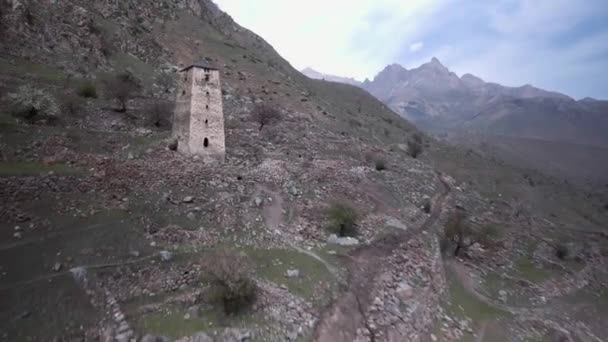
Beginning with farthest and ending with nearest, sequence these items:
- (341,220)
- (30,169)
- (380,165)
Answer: (380,165) → (341,220) → (30,169)

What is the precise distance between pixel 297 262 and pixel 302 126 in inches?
928

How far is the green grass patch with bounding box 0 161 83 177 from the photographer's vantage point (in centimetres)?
1418

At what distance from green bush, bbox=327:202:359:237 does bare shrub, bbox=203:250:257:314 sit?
7.80m

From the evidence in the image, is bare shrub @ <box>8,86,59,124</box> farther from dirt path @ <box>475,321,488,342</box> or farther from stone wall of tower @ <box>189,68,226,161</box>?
dirt path @ <box>475,321,488,342</box>

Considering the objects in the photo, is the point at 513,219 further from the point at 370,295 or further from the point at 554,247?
the point at 370,295

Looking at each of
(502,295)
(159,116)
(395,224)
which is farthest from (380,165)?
(159,116)

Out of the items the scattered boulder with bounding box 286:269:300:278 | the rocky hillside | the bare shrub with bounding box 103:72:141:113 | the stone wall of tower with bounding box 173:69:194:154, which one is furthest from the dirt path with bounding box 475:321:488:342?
the bare shrub with bounding box 103:72:141:113

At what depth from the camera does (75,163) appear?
16531 millimetres

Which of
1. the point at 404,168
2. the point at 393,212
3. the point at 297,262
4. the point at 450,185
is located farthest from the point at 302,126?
the point at 297,262

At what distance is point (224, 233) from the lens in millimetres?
16719

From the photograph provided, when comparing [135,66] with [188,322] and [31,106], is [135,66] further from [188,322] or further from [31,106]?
[188,322]

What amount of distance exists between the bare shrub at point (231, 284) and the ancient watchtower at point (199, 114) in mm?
10248

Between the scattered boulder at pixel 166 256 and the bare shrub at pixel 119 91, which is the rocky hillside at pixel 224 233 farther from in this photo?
the bare shrub at pixel 119 91

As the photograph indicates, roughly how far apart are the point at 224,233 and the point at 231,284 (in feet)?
16.8
